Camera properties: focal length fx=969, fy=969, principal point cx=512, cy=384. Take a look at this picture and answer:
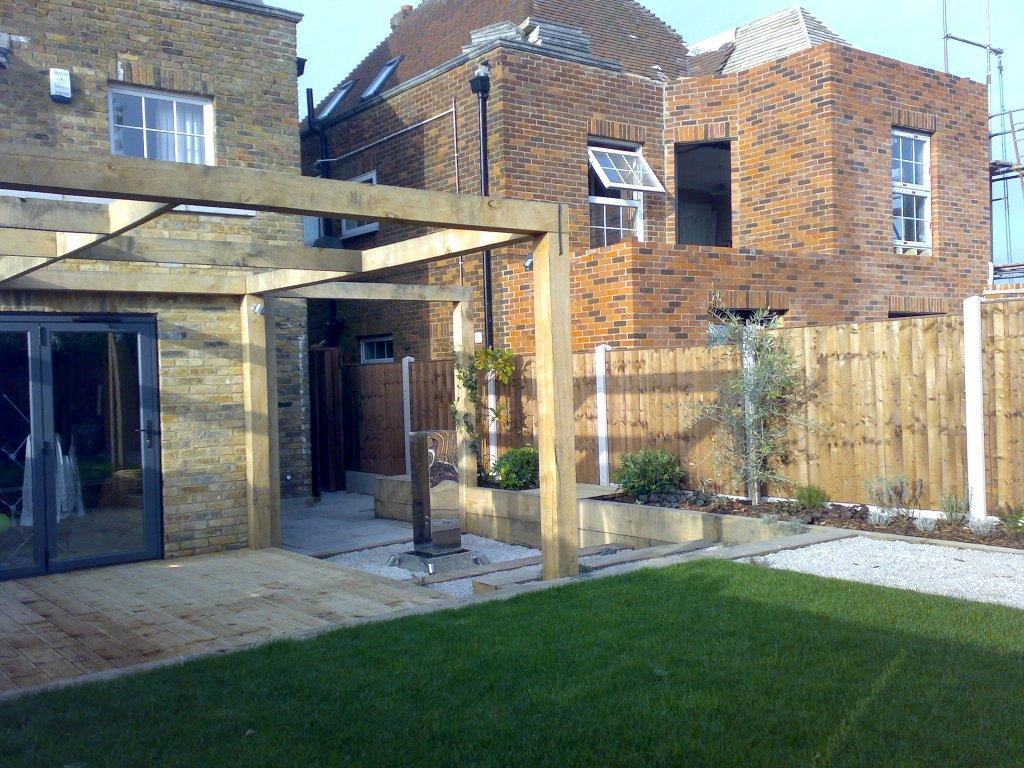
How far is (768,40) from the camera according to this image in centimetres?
1538

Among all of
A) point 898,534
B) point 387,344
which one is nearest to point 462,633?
point 898,534

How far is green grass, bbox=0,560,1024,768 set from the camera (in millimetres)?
3529

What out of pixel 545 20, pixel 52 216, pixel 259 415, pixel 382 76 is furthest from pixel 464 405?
pixel 382 76

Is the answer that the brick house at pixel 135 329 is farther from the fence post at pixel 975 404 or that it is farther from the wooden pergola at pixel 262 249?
the fence post at pixel 975 404

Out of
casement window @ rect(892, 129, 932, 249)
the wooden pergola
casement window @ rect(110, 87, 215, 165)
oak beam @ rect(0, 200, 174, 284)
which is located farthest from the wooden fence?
casement window @ rect(892, 129, 932, 249)

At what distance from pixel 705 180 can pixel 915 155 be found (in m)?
3.88

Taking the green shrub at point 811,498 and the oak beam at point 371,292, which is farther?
the oak beam at point 371,292

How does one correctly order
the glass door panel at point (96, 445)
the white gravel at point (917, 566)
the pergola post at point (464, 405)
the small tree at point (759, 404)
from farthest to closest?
1. the pergola post at point (464, 405)
2. the small tree at point (759, 404)
3. the glass door panel at point (96, 445)
4. the white gravel at point (917, 566)

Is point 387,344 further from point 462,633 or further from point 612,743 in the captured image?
point 612,743

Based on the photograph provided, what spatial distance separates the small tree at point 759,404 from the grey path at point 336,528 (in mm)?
3595

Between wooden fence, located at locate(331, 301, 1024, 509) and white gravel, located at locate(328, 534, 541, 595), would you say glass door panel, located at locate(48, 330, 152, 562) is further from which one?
wooden fence, located at locate(331, 301, 1024, 509)

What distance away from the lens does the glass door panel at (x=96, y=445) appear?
26.7 feet

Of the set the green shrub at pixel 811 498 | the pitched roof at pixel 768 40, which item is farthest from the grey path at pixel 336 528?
the pitched roof at pixel 768 40

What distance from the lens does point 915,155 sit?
584 inches
